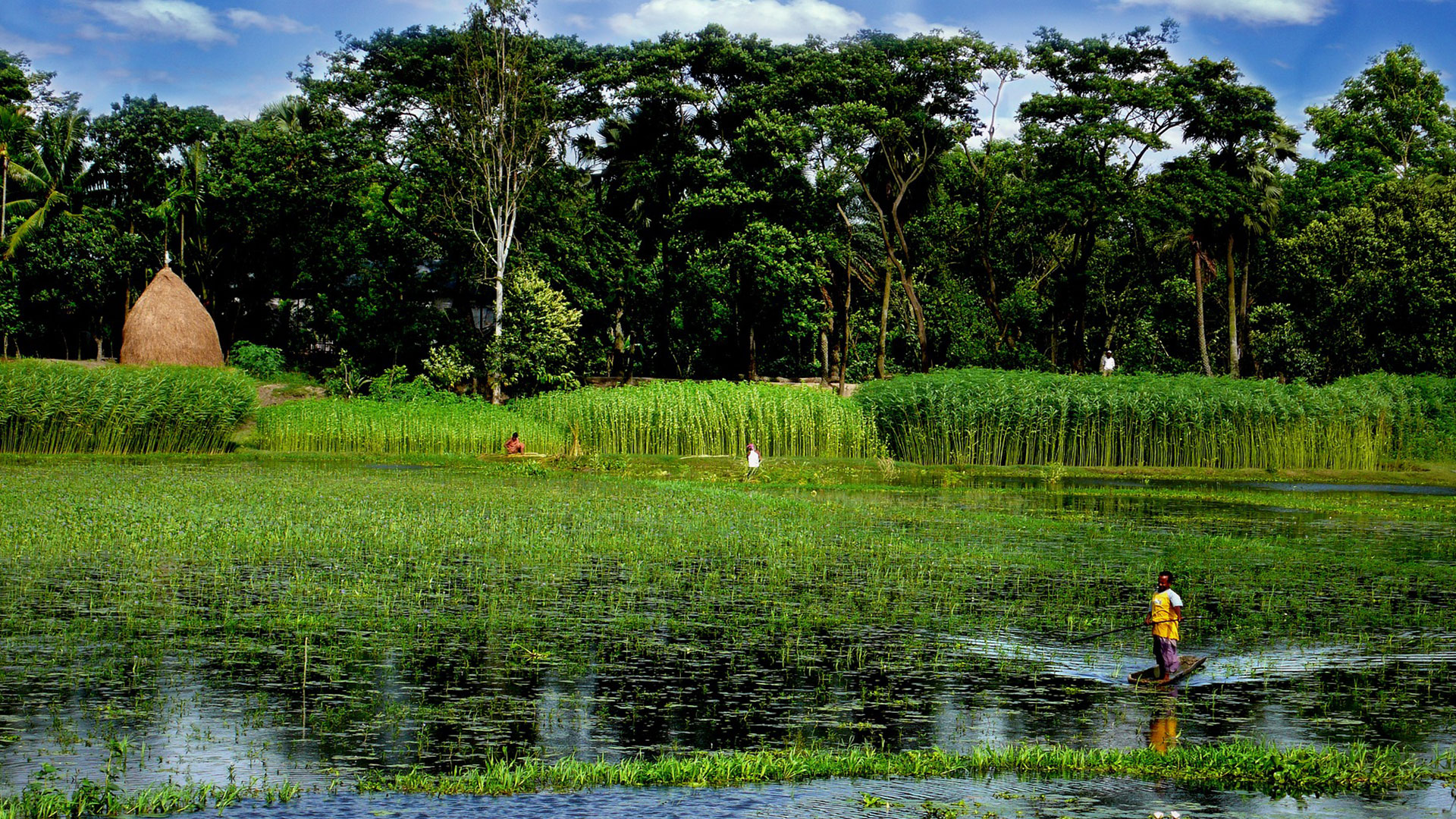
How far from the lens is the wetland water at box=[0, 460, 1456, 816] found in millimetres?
8883

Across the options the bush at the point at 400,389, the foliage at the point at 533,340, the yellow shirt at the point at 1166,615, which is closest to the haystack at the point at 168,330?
the bush at the point at 400,389

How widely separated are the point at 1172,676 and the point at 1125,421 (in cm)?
2615

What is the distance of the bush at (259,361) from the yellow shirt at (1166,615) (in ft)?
135

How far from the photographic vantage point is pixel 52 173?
175ft

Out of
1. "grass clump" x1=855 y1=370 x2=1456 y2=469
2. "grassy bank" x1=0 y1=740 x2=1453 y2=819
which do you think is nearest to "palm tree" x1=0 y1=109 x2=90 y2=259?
"grass clump" x1=855 y1=370 x2=1456 y2=469

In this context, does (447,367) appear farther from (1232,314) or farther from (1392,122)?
(1392,122)

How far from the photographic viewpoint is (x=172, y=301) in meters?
43.7

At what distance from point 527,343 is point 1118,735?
113 feet

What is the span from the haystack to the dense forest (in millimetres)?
4754

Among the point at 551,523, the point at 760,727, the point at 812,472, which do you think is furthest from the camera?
the point at 812,472

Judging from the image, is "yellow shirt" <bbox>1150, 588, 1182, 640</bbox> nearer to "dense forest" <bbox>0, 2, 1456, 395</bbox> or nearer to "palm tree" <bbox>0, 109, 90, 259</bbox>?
"dense forest" <bbox>0, 2, 1456, 395</bbox>

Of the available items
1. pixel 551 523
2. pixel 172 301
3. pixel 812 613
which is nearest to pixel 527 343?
pixel 172 301

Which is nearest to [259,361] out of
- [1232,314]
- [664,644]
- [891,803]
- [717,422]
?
[717,422]

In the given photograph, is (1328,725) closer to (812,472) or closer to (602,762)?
(602,762)
